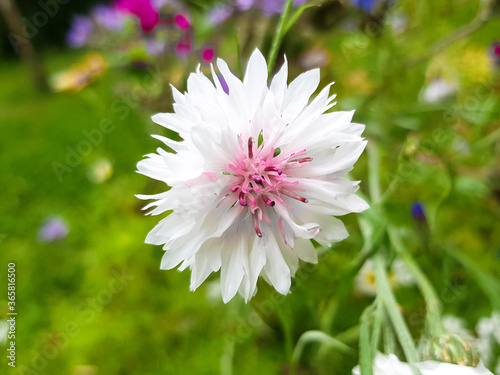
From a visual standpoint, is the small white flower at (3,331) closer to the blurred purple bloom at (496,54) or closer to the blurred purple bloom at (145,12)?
the blurred purple bloom at (145,12)

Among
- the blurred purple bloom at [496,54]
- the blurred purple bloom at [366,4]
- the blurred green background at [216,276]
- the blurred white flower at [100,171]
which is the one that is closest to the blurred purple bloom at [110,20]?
the blurred green background at [216,276]

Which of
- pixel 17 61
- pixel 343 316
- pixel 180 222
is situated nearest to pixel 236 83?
pixel 180 222

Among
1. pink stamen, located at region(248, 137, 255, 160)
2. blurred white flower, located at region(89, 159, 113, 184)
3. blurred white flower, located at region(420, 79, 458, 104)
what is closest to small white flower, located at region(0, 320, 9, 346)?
blurred white flower, located at region(89, 159, 113, 184)

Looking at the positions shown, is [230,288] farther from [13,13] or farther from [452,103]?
[13,13]

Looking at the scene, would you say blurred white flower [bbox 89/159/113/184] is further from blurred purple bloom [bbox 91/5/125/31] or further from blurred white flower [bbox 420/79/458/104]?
blurred white flower [bbox 420/79/458/104]

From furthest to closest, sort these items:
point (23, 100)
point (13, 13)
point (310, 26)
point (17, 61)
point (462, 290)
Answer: point (17, 61) < point (23, 100) < point (13, 13) < point (310, 26) < point (462, 290)
